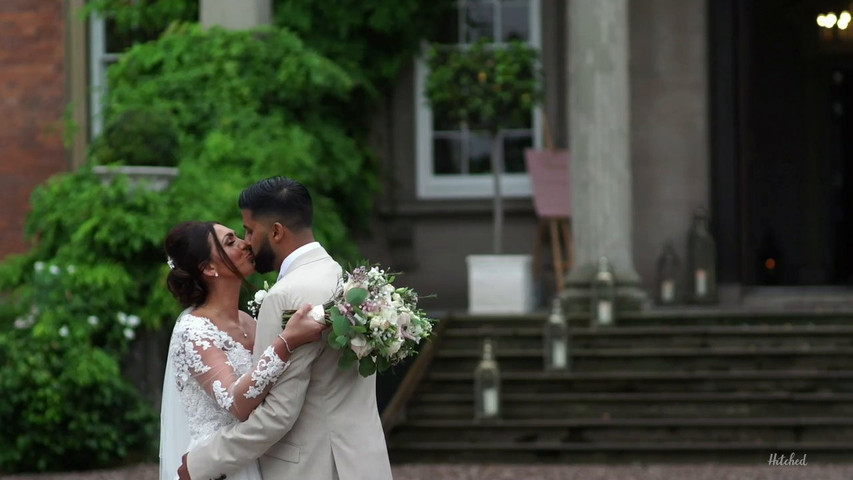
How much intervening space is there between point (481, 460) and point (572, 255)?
10.3 ft

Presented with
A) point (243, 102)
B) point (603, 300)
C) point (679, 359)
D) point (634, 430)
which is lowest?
point (634, 430)

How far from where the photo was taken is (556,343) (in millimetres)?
10430

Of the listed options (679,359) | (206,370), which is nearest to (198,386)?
(206,370)

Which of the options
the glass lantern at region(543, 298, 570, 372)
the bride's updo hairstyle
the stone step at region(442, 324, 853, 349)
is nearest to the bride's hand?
the bride's updo hairstyle

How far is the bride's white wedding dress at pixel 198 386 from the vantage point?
380 centimetres

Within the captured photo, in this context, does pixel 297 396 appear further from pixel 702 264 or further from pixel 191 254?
pixel 702 264

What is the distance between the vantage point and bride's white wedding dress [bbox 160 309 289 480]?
3.80m

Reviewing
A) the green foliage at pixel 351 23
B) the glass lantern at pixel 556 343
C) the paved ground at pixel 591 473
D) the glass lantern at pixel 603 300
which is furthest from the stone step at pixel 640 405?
the green foliage at pixel 351 23

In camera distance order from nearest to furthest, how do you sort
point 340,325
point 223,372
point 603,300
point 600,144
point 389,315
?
point 340,325 < point 389,315 < point 223,372 < point 603,300 < point 600,144

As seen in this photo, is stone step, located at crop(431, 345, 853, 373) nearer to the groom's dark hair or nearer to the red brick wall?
the red brick wall

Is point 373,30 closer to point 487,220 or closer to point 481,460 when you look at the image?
point 487,220

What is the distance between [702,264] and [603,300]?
1804 mm

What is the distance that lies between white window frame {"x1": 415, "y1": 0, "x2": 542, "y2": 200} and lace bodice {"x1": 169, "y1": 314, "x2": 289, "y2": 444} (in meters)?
9.53

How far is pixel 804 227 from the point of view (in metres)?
15.2
